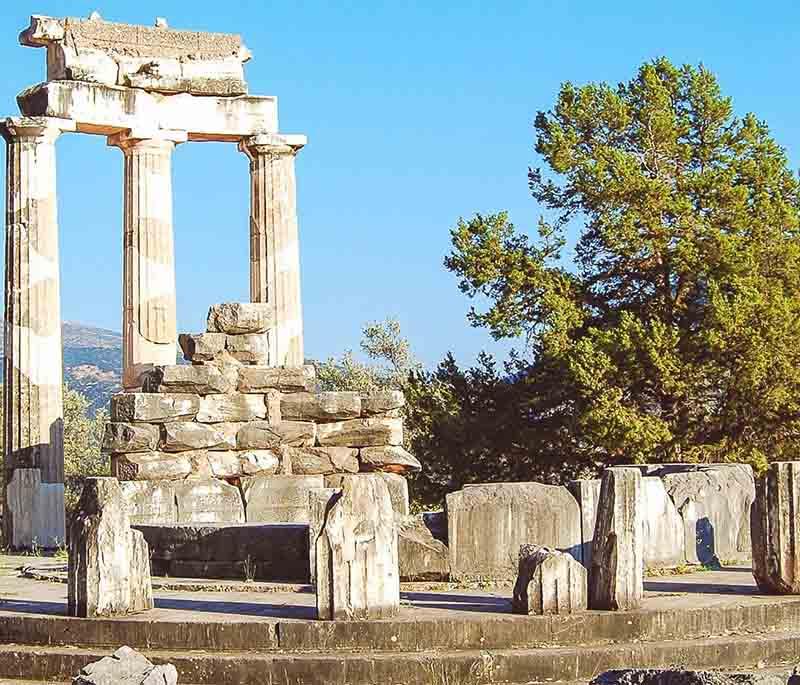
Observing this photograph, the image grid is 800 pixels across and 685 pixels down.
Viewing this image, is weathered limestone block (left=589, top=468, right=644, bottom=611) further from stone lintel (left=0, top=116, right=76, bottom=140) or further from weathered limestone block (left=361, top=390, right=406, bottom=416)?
stone lintel (left=0, top=116, right=76, bottom=140)

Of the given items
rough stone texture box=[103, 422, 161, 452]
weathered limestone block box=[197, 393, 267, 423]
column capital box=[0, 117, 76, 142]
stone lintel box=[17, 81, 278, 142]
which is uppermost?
stone lintel box=[17, 81, 278, 142]

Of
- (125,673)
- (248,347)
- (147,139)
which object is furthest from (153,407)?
(147,139)

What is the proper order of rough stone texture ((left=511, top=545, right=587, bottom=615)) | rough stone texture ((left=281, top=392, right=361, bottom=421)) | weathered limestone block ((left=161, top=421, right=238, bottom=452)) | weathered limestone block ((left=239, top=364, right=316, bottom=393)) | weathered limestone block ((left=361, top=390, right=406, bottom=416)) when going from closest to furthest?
rough stone texture ((left=511, top=545, right=587, bottom=615))
weathered limestone block ((left=161, top=421, right=238, bottom=452))
weathered limestone block ((left=239, top=364, right=316, bottom=393))
rough stone texture ((left=281, top=392, right=361, bottom=421))
weathered limestone block ((left=361, top=390, right=406, bottom=416))

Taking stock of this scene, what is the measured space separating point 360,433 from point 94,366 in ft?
439

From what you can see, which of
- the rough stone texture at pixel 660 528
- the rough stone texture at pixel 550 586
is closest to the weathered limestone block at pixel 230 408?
the rough stone texture at pixel 660 528

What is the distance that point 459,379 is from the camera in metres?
39.2

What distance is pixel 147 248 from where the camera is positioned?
1176 inches

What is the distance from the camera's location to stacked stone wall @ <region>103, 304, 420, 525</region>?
65.1 ft

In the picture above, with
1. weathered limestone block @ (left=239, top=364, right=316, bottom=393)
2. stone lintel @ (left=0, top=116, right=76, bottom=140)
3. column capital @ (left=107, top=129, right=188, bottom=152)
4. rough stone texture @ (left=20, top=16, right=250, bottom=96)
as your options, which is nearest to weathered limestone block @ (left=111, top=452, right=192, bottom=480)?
weathered limestone block @ (left=239, top=364, right=316, bottom=393)

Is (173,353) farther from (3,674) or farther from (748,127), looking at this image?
(3,674)

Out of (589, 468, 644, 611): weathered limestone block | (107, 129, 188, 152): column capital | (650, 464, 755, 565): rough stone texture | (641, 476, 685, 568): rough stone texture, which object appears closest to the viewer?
(589, 468, 644, 611): weathered limestone block

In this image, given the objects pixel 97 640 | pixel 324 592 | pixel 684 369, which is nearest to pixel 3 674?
pixel 97 640

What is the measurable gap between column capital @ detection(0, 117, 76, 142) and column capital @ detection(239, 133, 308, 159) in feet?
11.2

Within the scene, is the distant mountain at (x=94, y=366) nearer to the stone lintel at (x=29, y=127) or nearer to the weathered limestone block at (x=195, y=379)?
the stone lintel at (x=29, y=127)
